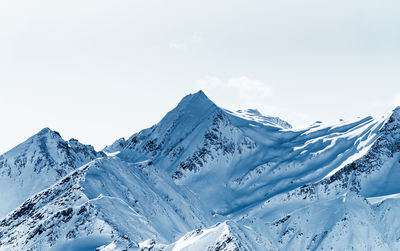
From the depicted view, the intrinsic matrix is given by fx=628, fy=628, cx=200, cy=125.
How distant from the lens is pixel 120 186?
13325 centimetres

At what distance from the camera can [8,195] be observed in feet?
650

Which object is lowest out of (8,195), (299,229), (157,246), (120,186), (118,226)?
(299,229)

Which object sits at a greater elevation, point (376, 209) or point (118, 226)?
point (118, 226)

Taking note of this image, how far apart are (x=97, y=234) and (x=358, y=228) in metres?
105

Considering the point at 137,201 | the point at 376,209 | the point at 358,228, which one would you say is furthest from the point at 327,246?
the point at 137,201

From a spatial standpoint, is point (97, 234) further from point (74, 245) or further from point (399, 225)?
point (399, 225)

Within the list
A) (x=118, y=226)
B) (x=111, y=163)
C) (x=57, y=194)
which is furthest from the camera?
(x=111, y=163)

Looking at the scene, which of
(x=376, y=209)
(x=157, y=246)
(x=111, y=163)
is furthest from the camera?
(x=376, y=209)

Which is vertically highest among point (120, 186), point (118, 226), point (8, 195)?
point (8, 195)

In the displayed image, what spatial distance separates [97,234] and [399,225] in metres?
118

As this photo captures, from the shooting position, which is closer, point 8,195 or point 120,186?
point 120,186

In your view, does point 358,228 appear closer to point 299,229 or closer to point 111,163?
point 299,229

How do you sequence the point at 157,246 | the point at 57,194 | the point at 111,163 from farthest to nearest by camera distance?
the point at 111,163, the point at 57,194, the point at 157,246

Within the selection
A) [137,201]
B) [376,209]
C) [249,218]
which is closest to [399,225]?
[376,209]
